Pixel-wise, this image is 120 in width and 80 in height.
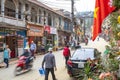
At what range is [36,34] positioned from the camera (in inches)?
1491

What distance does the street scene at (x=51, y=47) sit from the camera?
20.3 ft

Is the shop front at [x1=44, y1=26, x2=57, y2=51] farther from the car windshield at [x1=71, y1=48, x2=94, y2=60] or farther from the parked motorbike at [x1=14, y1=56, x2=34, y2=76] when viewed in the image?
the car windshield at [x1=71, y1=48, x2=94, y2=60]

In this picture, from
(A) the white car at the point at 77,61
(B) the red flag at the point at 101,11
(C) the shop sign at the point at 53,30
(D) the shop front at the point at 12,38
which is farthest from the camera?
(C) the shop sign at the point at 53,30

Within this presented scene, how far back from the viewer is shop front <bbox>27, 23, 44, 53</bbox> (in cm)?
3528

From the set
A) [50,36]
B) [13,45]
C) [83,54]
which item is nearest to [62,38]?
[50,36]

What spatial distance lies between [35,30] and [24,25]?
4199 millimetres

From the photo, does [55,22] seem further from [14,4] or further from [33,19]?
[14,4]

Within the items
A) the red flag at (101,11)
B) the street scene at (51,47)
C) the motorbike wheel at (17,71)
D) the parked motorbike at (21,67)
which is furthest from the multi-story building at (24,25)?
the red flag at (101,11)

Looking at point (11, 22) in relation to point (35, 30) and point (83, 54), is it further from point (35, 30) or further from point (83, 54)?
point (83, 54)

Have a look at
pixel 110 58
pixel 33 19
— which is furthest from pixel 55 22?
pixel 110 58

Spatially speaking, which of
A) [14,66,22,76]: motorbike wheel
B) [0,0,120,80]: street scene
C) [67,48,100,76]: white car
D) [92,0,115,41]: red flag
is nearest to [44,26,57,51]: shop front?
[0,0,120,80]: street scene

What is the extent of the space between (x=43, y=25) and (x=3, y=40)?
546 inches

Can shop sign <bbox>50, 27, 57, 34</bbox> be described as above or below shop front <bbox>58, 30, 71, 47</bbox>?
above

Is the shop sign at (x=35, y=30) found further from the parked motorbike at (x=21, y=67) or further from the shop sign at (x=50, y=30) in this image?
the parked motorbike at (x=21, y=67)
